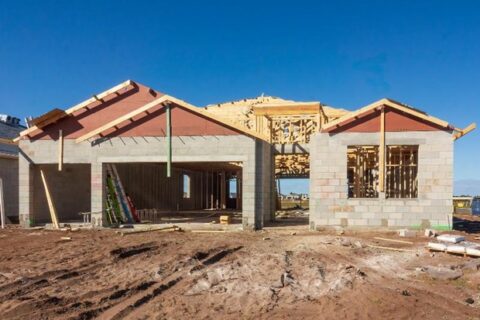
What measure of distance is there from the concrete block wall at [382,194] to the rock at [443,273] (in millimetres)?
8032

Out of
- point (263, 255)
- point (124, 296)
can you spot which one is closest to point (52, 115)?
point (263, 255)

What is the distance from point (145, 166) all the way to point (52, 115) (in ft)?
30.4

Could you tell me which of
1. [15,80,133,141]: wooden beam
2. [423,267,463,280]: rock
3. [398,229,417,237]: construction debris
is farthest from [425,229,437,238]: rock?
[15,80,133,141]: wooden beam

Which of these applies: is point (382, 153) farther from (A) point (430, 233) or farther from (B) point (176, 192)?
(B) point (176, 192)

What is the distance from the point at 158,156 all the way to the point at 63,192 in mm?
7587

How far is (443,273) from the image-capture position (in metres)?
9.80

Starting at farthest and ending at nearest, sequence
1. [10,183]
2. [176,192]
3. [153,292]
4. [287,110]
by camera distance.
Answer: [176,192] < [10,183] < [287,110] < [153,292]

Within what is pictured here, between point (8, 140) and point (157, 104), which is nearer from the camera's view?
point (157, 104)

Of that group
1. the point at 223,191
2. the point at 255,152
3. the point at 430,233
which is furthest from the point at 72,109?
the point at 223,191

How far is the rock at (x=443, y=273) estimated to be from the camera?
31.6 ft

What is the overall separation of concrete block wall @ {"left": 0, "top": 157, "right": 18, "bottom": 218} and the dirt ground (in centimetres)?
1003

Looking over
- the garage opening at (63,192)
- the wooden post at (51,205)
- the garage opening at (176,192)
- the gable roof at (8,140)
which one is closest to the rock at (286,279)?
the garage opening at (176,192)

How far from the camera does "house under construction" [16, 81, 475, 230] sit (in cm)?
1811

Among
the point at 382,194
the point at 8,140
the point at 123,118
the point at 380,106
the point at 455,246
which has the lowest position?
the point at 455,246
